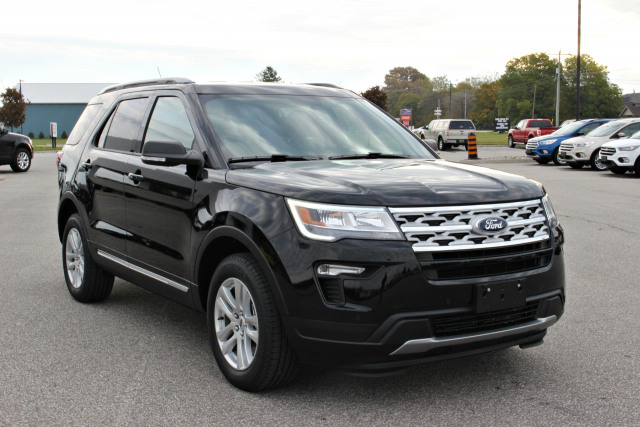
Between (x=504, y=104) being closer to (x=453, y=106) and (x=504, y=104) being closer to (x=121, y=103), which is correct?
(x=453, y=106)

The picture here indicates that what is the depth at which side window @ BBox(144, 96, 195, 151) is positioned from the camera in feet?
16.0

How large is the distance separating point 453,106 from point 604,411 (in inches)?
6512

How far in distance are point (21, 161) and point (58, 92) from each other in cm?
7633

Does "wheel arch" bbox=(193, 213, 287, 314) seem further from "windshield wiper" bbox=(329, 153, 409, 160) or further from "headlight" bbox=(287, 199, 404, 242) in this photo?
"windshield wiper" bbox=(329, 153, 409, 160)

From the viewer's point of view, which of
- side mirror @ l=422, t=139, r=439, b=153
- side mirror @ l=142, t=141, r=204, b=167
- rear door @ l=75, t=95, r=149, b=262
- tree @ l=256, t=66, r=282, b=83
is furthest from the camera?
tree @ l=256, t=66, r=282, b=83

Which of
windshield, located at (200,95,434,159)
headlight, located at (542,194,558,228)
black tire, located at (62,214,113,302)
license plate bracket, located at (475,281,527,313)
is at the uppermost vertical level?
windshield, located at (200,95,434,159)

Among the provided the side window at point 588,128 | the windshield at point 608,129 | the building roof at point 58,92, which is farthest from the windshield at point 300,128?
the building roof at point 58,92

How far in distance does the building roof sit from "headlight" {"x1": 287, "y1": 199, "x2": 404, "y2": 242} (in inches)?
3735

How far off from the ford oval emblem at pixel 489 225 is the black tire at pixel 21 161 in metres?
A: 23.5

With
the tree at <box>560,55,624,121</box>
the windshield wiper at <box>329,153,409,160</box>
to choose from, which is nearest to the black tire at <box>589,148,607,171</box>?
the windshield wiper at <box>329,153,409,160</box>

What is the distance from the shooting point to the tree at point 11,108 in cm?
6275

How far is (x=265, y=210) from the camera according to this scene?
3.88 m

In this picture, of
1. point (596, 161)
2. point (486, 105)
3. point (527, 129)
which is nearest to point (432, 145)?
point (596, 161)

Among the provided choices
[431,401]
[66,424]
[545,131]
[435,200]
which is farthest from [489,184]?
[545,131]
